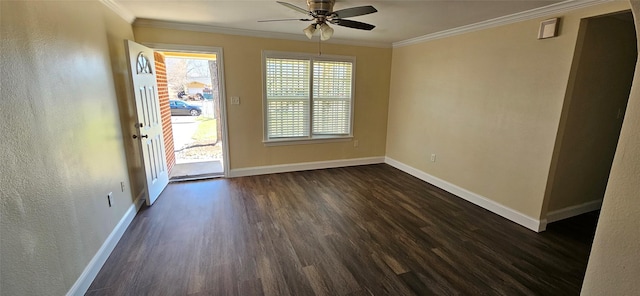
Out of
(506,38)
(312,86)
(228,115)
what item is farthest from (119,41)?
(506,38)

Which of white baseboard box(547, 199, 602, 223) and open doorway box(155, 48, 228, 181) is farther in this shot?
open doorway box(155, 48, 228, 181)

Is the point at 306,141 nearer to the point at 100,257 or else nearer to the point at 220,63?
the point at 220,63

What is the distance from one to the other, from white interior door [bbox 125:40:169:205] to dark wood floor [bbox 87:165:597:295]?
1.02 feet

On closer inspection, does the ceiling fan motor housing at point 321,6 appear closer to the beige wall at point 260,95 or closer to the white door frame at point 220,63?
the beige wall at point 260,95

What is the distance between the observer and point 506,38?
9.61 feet

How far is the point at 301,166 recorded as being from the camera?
4.71 meters

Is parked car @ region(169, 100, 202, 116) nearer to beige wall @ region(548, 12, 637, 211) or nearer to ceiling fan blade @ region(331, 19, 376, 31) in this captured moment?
ceiling fan blade @ region(331, 19, 376, 31)

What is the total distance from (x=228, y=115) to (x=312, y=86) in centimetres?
143

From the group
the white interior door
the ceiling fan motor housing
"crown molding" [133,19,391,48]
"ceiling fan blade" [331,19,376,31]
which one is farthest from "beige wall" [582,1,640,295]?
"crown molding" [133,19,391,48]

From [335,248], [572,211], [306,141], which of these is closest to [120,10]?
[306,141]

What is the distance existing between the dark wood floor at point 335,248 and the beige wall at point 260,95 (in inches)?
36.4

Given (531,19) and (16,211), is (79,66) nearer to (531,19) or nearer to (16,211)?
(16,211)

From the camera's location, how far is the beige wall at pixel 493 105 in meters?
2.61

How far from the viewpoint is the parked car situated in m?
9.41
